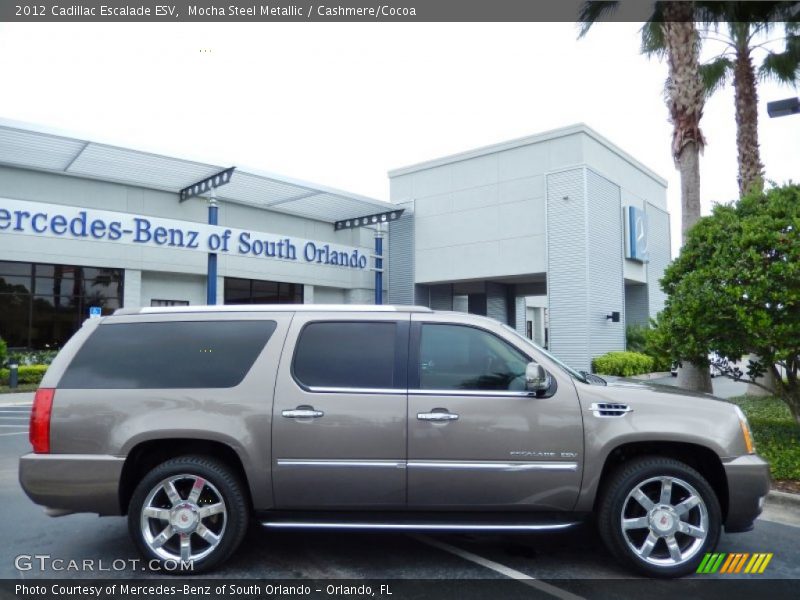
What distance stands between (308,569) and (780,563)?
11.7 feet

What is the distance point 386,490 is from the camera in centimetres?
402

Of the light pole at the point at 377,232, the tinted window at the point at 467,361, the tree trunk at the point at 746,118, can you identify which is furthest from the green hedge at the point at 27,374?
the tree trunk at the point at 746,118

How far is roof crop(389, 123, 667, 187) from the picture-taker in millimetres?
20891

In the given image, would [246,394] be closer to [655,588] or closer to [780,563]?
[655,588]

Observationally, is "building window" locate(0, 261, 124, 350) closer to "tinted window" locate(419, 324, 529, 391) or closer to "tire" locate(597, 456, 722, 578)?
"tinted window" locate(419, 324, 529, 391)

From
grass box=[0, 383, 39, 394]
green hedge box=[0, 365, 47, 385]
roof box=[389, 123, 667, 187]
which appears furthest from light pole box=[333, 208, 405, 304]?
grass box=[0, 383, 39, 394]

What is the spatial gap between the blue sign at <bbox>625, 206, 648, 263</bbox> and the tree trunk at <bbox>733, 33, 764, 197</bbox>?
31.5 ft

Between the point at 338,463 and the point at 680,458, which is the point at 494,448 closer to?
the point at 338,463

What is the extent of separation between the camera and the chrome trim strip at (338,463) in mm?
4004

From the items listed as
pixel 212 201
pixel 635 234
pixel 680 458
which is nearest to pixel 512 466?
pixel 680 458

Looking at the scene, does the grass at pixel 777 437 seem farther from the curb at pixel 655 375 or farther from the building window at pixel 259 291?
the building window at pixel 259 291

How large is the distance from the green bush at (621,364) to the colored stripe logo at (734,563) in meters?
15.8

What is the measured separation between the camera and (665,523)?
3982 mm

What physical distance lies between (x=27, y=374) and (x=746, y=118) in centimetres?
2232
